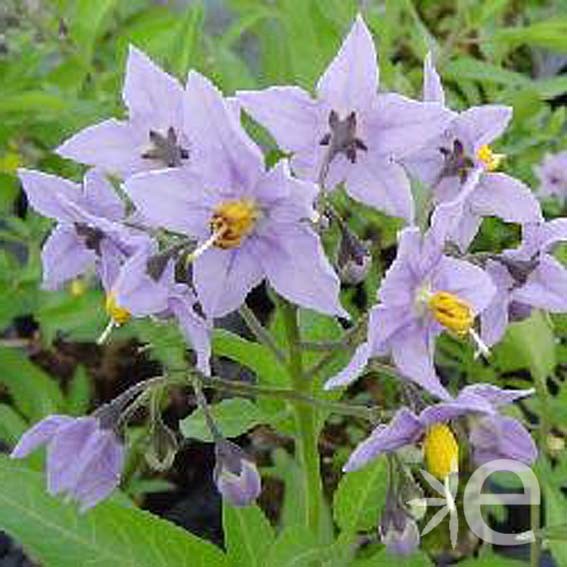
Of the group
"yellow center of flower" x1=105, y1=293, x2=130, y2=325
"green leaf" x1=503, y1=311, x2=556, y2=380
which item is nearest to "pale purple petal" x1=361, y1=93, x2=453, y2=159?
"yellow center of flower" x1=105, y1=293, x2=130, y2=325

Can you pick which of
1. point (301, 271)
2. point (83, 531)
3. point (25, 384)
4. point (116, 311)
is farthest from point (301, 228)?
point (25, 384)

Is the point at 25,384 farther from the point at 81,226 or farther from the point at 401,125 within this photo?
the point at 401,125

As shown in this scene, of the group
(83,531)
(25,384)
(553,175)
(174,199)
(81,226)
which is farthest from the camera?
(553,175)

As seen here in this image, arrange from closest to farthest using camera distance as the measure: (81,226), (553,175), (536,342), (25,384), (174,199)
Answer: (174,199), (81,226), (536,342), (25,384), (553,175)

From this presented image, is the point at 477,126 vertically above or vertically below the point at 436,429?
above

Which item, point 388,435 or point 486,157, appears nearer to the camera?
point 388,435

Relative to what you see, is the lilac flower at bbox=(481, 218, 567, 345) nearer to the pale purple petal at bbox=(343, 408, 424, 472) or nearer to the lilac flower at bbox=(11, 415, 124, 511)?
the pale purple petal at bbox=(343, 408, 424, 472)

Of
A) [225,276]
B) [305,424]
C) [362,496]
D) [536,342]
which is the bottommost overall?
[536,342]

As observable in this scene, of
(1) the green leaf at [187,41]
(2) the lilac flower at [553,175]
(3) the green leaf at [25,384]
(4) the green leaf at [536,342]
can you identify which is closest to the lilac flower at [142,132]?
(1) the green leaf at [187,41]
